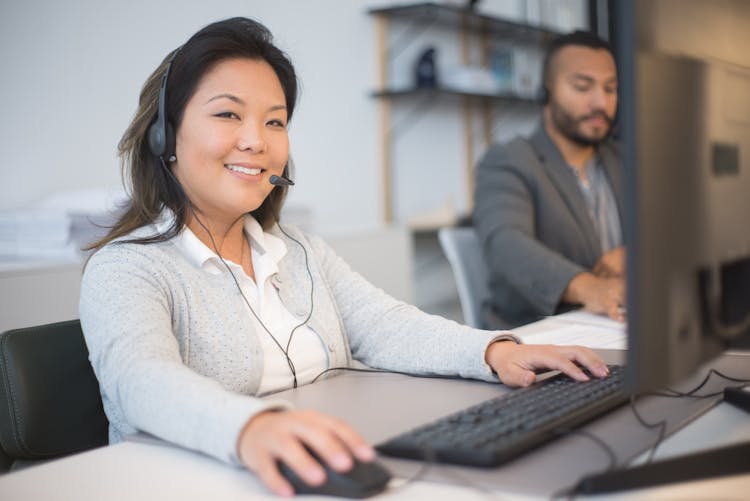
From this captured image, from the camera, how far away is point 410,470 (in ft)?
2.63

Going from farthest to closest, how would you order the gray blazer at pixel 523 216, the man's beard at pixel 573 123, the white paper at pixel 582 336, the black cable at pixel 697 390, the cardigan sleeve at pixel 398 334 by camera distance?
the man's beard at pixel 573 123
the gray blazer at pixel 523 216
the white paper at pixel 582 336
the cardigan sleeve at pixel 398 334
the black cable at pixel 697 390

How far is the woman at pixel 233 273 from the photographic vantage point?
116cm

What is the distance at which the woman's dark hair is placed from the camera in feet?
4.43

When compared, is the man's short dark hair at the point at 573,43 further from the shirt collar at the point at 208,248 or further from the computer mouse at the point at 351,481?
the computer mouse at the point at 351,481

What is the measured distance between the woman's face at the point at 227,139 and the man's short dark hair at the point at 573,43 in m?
1.38

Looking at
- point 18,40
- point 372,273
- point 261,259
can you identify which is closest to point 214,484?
point 261,259

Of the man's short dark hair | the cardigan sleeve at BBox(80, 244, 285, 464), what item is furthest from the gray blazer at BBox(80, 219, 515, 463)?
the man's short dark hair

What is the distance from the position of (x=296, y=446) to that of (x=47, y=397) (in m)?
0.55

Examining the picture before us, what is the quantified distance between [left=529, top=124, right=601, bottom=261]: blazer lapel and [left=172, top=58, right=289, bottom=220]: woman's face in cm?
118

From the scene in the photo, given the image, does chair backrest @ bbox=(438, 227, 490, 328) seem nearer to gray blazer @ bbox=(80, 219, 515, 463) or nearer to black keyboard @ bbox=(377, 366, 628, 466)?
gray blazer @ bbox=(80, 219, 515, 463)

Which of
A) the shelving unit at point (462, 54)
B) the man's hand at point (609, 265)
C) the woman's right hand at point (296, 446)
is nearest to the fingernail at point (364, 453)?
the woman's right hand at point (296, 446)

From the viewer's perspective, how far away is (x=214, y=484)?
0.81 metres

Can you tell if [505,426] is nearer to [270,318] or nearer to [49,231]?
[270,318]

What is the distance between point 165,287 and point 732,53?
80cm
